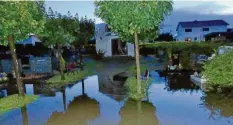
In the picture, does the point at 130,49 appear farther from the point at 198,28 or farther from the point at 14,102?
the point at 198,28

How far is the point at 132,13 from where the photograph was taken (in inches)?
435

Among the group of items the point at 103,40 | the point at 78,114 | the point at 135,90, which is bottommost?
the point at 78,114

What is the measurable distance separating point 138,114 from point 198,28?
1880 inches

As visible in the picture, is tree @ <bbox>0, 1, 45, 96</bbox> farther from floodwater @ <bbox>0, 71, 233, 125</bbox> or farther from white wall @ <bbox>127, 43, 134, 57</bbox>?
white wall @ <bbox>127, 43, 134, 57</bbox>

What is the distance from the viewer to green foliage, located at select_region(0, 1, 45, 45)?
11344mm

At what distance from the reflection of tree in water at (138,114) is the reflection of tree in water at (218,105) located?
1.99m

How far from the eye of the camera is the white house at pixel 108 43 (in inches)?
1420

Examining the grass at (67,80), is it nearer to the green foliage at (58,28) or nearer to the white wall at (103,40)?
the green foliage at (58,28)

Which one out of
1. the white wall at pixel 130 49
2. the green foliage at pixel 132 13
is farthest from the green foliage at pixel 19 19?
the white wall at pixel 130 49

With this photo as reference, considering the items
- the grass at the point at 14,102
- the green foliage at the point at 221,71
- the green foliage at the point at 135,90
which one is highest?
the green foliage at the point at 221,71

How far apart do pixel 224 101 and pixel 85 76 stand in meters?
10.2

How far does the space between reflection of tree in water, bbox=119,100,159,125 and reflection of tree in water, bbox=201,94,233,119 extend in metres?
1.99

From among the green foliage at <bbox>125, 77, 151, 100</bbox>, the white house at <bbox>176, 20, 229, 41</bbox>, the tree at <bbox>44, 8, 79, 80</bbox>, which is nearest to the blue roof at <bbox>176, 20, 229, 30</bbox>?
the white house at <bbox>176, 20, 229, 41</bbox>

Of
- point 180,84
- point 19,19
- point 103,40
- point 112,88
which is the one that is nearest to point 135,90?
point 112,88
